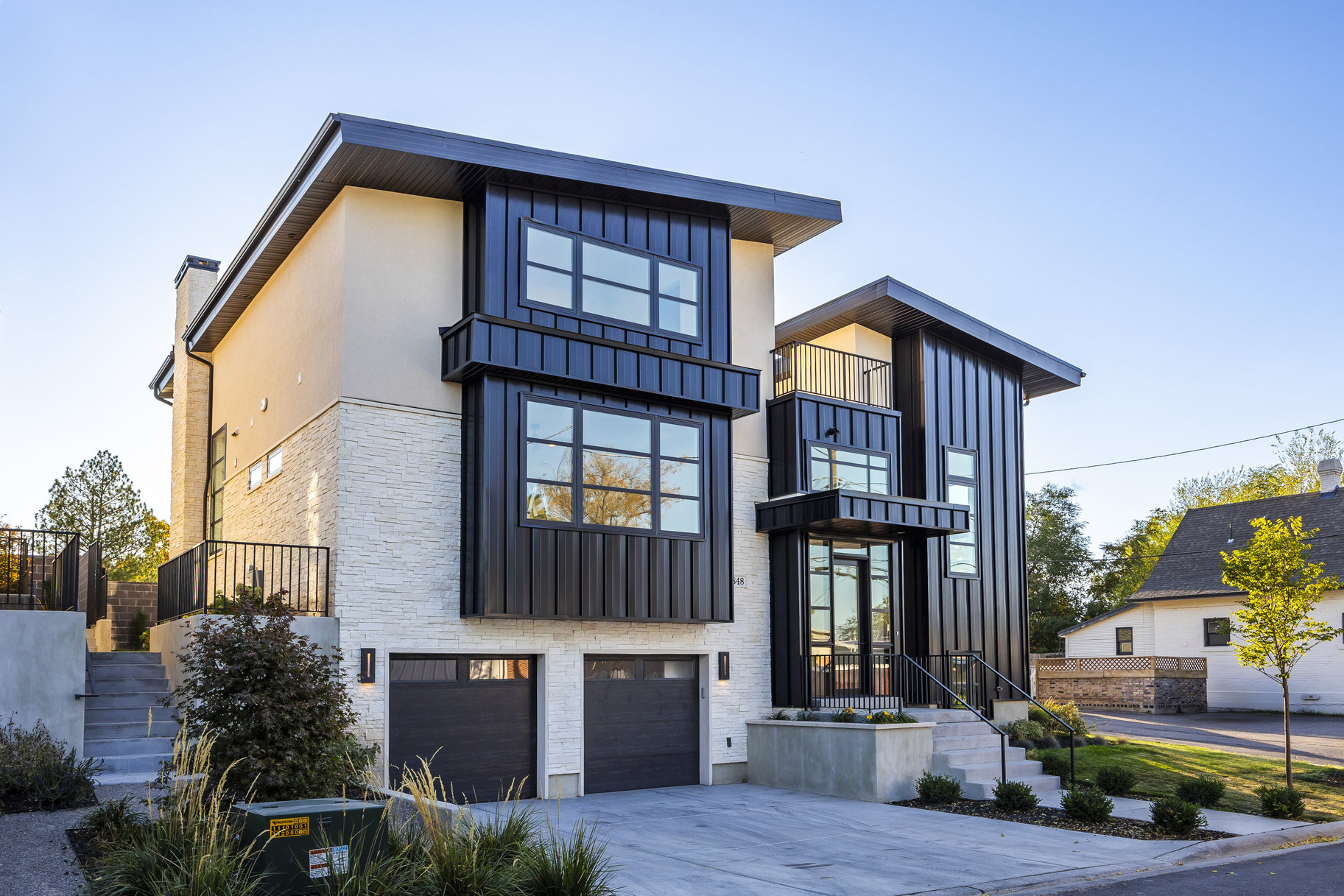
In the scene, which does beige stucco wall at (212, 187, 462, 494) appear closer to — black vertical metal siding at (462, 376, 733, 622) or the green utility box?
black vertical metal siding at (462, 376, 733, 622)

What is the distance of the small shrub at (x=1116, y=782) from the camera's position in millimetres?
14156

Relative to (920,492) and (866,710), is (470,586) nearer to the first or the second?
(866,710)

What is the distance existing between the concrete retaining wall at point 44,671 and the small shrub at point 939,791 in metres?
9.78

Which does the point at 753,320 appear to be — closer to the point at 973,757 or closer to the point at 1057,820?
the point at 973,757

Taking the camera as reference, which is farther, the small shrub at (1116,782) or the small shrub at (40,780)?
the small shrub at (1116,782)

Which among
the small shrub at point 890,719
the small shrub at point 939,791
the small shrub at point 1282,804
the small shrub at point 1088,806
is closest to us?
the small shrub at point 1088,806

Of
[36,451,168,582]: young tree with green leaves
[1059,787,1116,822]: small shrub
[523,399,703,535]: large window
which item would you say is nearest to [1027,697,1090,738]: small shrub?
[1059,787,1116,822]: small shrub

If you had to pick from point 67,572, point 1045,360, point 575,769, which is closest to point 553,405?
point 575,769

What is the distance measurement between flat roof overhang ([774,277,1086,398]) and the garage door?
21.7 ft

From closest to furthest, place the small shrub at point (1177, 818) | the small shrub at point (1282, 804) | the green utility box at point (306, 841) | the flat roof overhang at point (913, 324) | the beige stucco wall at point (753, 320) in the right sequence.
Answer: the green utility box at point (306, 841) < the small shrub at point (1177, 818) < the small shrub at point (1282, 804) < the beige stucco wall at point (753, 320) < the flat roof overhang at point (913, 324)

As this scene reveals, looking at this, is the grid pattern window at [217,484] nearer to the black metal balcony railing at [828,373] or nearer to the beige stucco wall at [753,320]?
the beige stucco wall at [753,320]

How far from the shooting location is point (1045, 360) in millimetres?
20672

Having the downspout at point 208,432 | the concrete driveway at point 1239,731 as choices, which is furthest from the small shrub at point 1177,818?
the downspout at point 208,432

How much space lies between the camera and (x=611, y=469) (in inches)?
567
